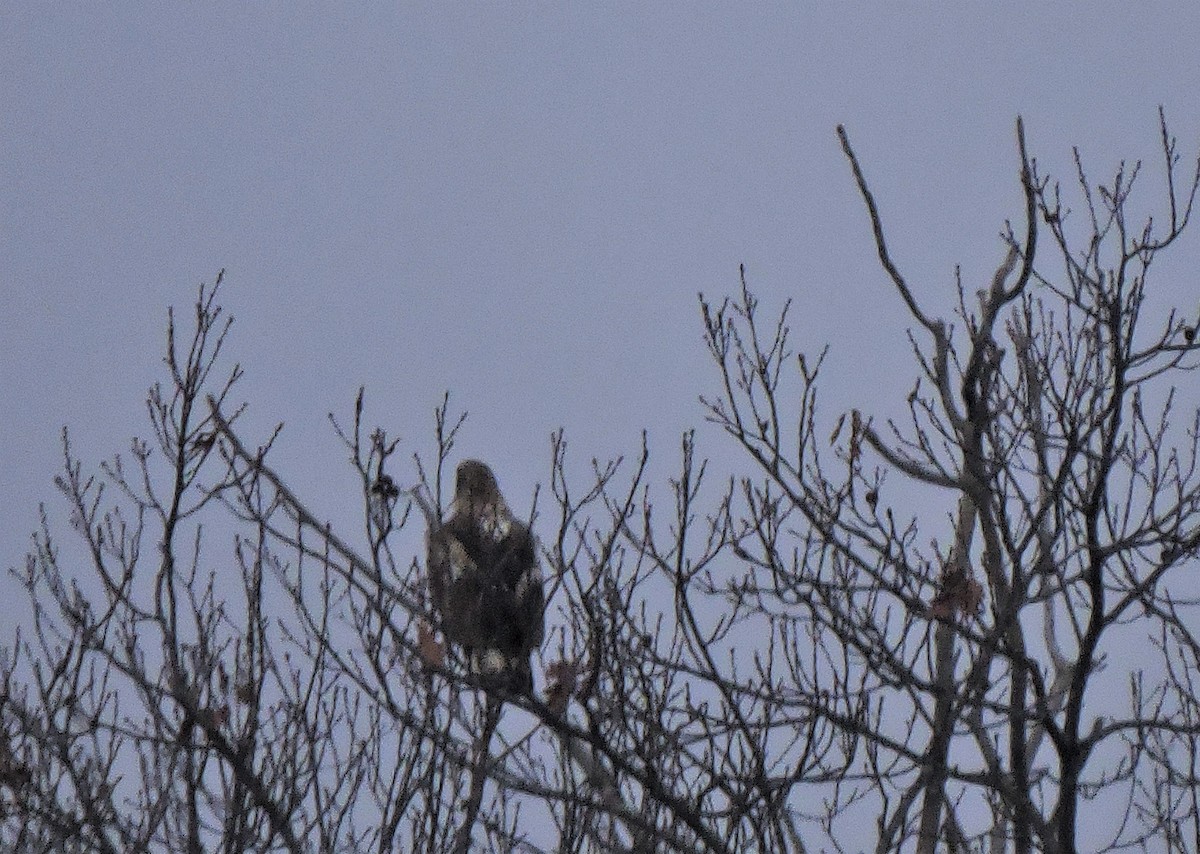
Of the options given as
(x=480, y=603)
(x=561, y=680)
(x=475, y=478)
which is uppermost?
(x=475, y=478)

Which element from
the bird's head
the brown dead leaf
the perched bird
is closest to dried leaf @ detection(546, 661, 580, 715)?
the perched bird

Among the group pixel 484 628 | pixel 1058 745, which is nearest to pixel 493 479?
pixel 484 628

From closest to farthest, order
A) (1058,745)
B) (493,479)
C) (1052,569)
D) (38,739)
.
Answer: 1. (1058,745)
2. (1052,569)
3. (38,739)
4. (493,479)

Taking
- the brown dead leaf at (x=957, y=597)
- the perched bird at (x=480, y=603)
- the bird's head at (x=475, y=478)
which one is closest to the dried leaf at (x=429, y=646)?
the perched bird at (x=480, y=603)

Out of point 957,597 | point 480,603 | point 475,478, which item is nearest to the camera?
point 957,597

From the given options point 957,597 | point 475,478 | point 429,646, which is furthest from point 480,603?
point 475,478

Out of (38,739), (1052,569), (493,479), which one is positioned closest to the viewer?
(1052,569)

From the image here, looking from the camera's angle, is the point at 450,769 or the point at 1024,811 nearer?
the point at 1024,811

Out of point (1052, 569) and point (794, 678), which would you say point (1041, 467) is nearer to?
point (1052, 569)

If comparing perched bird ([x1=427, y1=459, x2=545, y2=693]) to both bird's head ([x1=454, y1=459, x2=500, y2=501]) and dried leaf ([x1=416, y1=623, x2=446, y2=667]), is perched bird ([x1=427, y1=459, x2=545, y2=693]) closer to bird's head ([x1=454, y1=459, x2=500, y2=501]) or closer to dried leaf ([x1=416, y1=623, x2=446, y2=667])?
dried leaf ([x1=416, y1=623, x2=446, y2=667])

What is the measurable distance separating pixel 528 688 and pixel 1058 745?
5.07ft

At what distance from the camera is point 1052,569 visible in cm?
462

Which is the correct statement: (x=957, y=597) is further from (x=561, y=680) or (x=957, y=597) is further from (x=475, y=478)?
(x=475, y=478)

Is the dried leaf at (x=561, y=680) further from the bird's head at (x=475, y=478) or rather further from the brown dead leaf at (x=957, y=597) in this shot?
the bird's head at (x=475, y=478)
